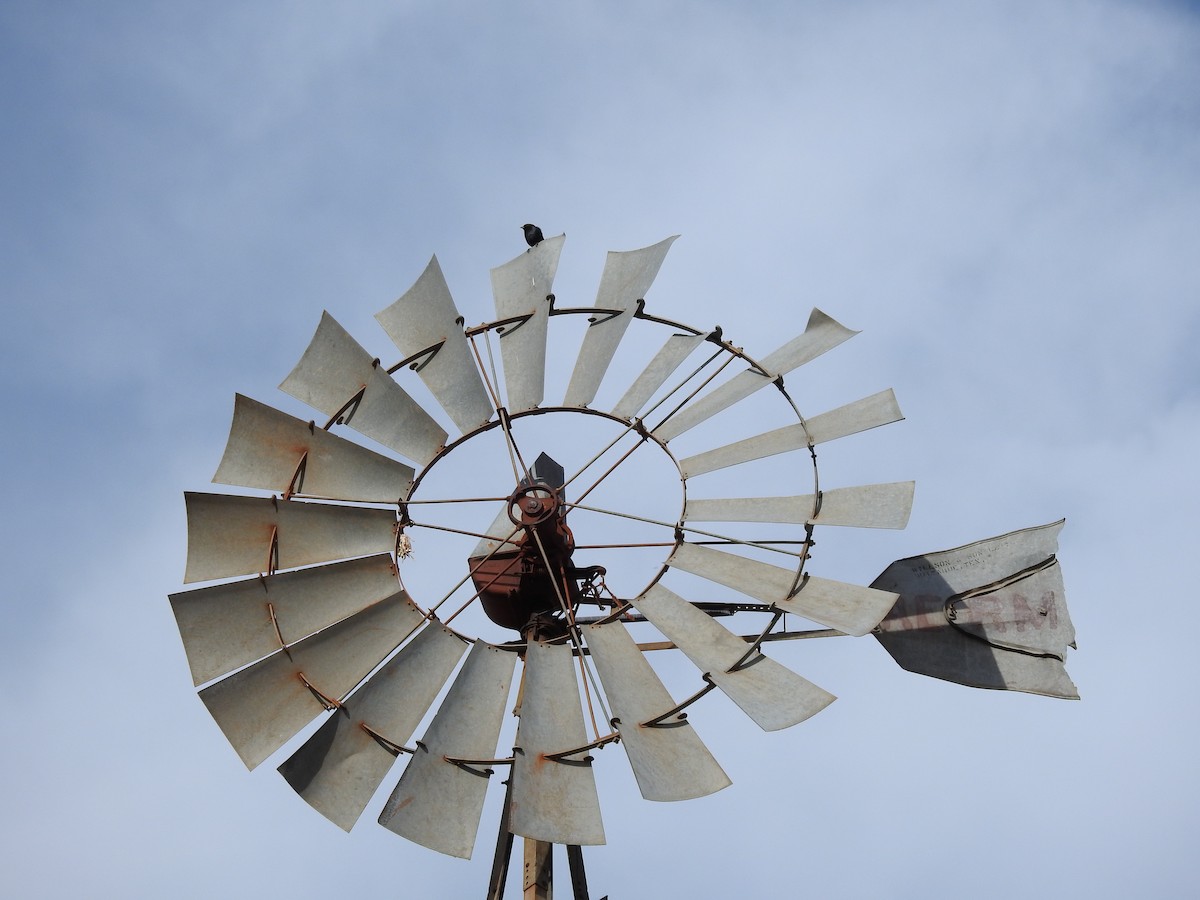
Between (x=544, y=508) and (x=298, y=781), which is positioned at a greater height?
(x=544, y=508)

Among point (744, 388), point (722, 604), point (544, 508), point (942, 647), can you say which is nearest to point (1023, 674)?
point (942, 647)

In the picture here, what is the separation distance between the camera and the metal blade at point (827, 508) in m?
6.04

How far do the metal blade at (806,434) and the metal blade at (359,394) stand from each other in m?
1.35

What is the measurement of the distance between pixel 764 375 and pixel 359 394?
83.5 inches

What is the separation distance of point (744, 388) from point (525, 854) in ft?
8.59

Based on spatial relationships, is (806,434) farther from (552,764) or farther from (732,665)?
(552,764)

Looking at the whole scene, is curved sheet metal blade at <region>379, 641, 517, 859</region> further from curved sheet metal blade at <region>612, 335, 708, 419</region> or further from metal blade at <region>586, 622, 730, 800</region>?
curved sheet metal blade at <region>612, 335, 708, 419</region>

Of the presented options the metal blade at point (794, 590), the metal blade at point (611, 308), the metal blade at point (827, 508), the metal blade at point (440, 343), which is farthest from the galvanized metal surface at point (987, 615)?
Answer: the metal blade at point (440, 343)

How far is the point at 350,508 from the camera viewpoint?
6.20 m

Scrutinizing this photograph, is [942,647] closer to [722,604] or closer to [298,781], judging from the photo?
[722,604]

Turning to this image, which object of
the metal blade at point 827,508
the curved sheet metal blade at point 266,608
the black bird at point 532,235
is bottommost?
the curved sheet metal blade at point 266,608

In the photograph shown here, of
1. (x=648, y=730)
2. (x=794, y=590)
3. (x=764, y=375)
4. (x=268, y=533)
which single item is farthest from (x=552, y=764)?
(x=764, y=375)

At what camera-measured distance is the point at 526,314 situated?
693 centimetres

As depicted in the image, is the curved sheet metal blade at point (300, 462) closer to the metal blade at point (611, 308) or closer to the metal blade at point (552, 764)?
the metal blade at point (611, 308)
